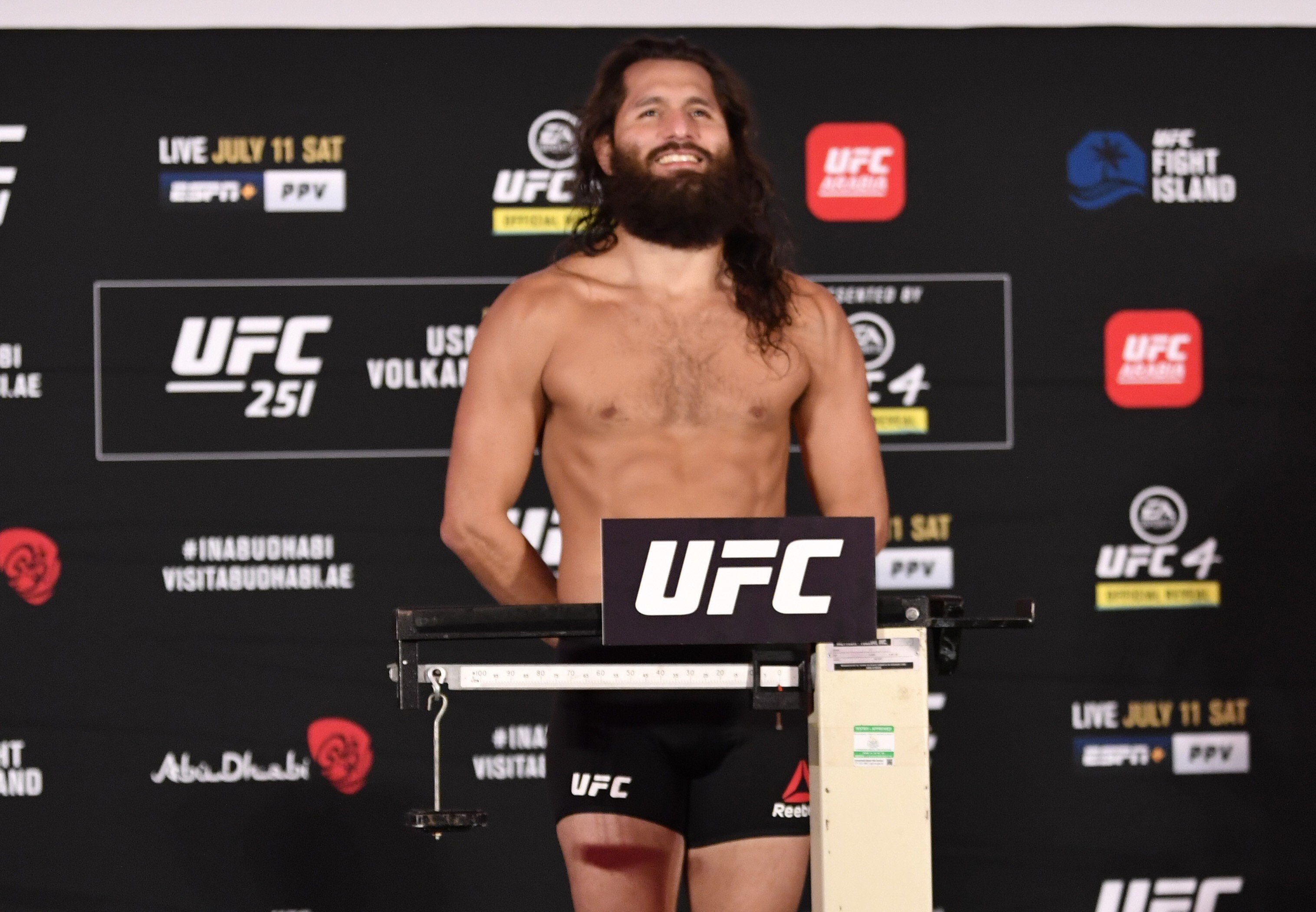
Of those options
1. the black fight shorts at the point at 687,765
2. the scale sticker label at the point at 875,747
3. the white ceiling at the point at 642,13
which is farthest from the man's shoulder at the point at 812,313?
the white ceiling at the point at 642,13

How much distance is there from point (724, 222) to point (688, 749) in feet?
2.71

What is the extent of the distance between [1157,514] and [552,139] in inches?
67.2

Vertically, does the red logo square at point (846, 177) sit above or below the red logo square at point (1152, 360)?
above

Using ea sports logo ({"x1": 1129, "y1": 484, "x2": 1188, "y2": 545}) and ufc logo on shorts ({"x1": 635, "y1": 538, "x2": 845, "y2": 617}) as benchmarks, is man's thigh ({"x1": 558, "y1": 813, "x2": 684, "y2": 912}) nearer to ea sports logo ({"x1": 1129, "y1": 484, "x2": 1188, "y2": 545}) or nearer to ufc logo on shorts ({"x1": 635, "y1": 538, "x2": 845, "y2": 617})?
ufc logo on shorts ({"x1": 635, "y1": 538, "x2": 845, "y2": 617})

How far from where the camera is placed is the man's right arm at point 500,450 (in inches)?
90.0

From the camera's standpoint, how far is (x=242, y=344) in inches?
140

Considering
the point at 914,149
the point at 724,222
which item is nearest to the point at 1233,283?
the point at 914,149

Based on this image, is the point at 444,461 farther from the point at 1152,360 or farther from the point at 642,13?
the point at 1152,360

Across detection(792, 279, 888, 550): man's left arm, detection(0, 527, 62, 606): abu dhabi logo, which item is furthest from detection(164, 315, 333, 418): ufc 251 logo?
detection(792, 279, 888, 550): man's left arm

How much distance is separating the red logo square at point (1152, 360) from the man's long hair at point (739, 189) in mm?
1371

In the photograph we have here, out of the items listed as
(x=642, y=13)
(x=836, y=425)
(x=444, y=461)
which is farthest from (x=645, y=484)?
(x=642, y=13)

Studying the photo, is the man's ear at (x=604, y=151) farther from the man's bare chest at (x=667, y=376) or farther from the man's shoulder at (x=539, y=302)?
the man's bare chest at (x=667, y=376)

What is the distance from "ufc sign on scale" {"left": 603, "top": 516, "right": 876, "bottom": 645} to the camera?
5.81 ft

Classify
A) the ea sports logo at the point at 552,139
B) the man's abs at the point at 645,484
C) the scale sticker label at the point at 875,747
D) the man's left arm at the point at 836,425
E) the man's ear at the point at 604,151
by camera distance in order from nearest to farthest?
the scale sticker label at the point at 875,747 → the man's abs at the point at 645,484 → the man's left arm at the point at 836,425 → the man's ear at the point at 604,151 → the ea sports logo at the point at 552,139
